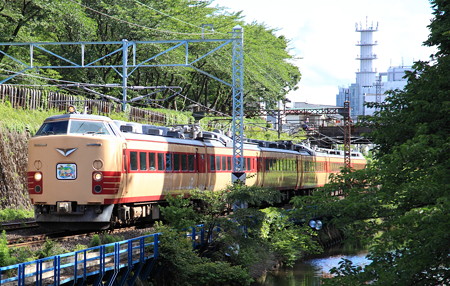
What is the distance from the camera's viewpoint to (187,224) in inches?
891

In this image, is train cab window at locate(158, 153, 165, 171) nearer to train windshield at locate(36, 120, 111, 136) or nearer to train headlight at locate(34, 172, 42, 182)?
train windshield at locate(36, 120, 111, 136)

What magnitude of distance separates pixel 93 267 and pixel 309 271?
15.1 m

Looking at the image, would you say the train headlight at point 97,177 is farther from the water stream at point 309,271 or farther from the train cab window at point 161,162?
the water stream at point 309,271

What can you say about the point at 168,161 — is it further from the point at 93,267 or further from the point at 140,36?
the point at 140,36

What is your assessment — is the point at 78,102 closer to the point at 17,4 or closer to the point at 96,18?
the point at 17,4

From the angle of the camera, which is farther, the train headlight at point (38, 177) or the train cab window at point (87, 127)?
the train cab window at point (87, 127)

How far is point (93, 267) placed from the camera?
1745 cm

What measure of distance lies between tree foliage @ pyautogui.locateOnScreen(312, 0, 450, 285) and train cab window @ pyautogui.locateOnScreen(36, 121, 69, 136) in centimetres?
782

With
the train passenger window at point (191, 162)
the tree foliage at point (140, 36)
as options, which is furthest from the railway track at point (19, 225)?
the tree foliage at point (140, 36)

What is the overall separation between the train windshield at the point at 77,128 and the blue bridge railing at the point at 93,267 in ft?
11.7

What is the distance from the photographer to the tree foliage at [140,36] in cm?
3994

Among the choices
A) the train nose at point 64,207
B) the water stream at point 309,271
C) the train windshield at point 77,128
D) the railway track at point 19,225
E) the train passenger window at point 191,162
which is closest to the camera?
the train nose at point 64,207

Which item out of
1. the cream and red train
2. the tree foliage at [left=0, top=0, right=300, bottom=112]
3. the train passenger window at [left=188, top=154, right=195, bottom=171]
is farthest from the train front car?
the tree foliage at [left=0, top=0, right=300, bottom=112]

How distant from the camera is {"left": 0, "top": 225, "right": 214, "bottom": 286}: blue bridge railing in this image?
49.6 feet
